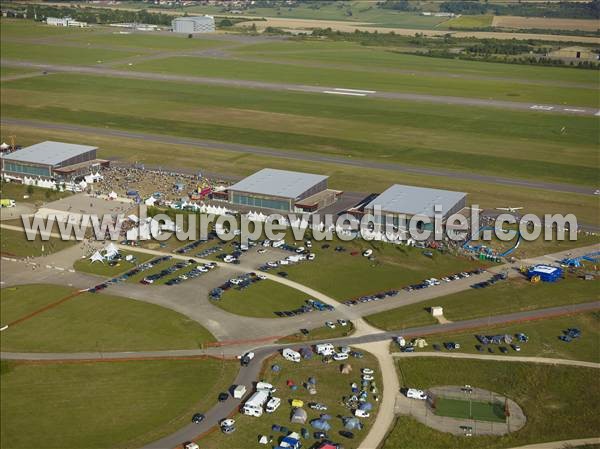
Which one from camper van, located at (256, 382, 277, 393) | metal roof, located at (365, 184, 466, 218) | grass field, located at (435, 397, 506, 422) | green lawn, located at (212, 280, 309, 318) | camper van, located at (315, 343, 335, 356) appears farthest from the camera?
metal roof, located at (365, 184, 466, 218)

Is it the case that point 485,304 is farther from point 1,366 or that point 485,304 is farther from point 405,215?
point 1,366

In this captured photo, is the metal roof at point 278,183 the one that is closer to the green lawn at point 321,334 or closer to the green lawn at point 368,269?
the green lawn at point 368,269

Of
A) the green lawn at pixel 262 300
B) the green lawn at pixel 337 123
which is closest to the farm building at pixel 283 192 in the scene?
the green lawn at pixel 262 300

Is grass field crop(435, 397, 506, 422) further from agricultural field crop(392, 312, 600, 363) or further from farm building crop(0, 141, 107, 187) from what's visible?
farm building crop(0, 141, 107, 187)

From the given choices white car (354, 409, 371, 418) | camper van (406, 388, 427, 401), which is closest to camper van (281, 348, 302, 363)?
white car (354, 409, 371, 418)

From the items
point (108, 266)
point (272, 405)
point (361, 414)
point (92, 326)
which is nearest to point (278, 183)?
point (108, 266)

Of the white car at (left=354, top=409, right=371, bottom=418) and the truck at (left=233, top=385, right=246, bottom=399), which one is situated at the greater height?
the truck at (left=233, top=385, right=246, bottom=399)
